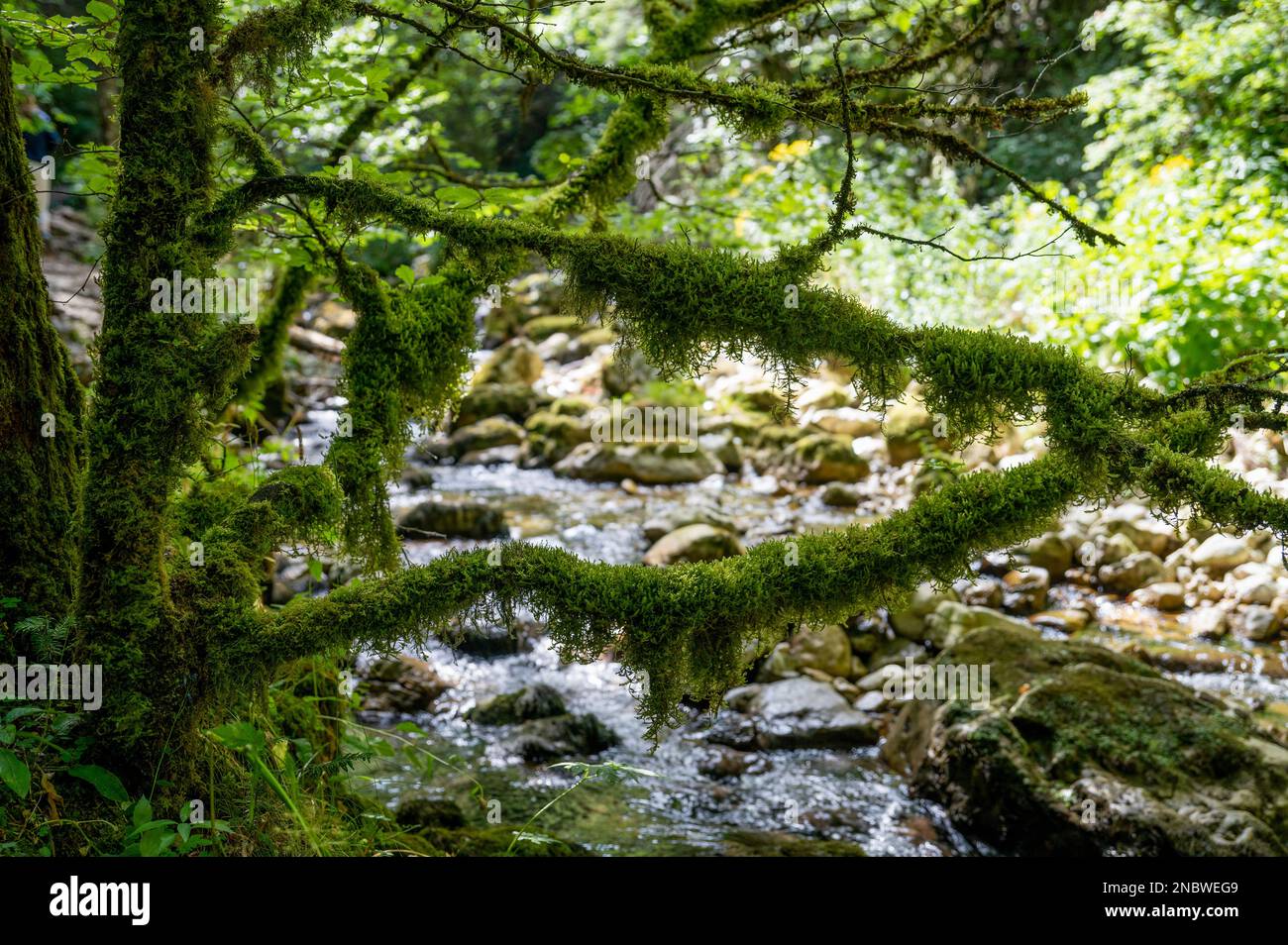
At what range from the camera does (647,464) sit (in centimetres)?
1177

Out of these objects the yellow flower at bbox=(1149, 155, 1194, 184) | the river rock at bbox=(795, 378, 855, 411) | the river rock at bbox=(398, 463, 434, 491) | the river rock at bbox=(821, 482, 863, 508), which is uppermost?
the yellow flower at bbox=(1149, 155, 1194, 184)

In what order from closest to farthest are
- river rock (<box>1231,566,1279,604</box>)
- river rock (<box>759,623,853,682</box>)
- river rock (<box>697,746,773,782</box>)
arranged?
river rock (<box>697,746,773,782</box>)
river rock (<box>759,623,853,682</box>)
river rock (<box>1231,566,1279,604</box>)

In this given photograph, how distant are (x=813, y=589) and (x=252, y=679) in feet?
6.11

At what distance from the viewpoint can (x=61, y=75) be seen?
3.83 m

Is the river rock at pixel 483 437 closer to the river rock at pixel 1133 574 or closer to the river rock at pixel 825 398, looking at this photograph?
the river rock at pixel 825 398

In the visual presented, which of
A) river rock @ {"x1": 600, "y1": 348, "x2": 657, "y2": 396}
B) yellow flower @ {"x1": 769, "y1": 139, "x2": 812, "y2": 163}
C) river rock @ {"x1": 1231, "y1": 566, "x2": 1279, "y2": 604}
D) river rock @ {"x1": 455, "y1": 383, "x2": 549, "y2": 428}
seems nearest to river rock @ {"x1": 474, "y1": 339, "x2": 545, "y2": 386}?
river rock @ {"x1": 455, "y1": 383, "x2": 549, "y2": 428}

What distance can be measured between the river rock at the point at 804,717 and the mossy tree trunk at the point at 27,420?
469 centimetres

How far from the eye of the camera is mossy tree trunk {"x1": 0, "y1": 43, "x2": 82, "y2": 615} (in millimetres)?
3112

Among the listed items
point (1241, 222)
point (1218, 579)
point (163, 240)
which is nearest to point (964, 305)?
point (1241, 222)

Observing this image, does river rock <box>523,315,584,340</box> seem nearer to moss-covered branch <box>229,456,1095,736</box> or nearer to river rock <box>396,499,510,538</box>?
river rock <box>396,499,510,538</box>

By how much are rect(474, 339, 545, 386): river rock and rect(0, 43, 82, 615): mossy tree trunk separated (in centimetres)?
1147

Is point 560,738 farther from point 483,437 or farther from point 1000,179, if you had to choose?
point 1000,179

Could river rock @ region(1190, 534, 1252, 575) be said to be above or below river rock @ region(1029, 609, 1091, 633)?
above
